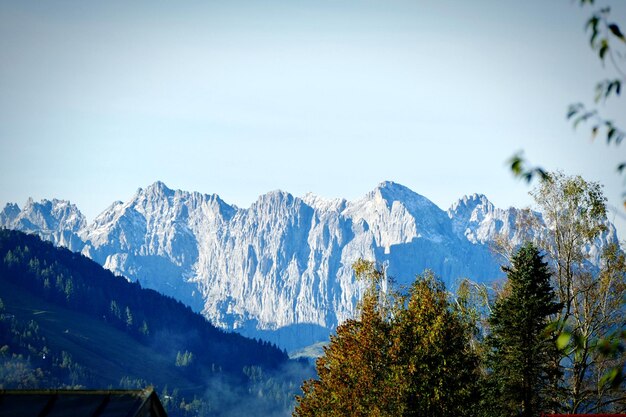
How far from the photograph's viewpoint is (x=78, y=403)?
728 inches

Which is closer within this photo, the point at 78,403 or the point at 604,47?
the point at 604,47

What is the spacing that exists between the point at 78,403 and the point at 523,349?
42.3 m

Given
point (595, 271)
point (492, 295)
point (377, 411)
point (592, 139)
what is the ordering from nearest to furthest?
1. point (592, 139)
2. point (377, 411)
3. point (595, 271)
4. point (492, 295)

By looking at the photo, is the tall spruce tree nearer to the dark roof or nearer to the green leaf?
the dark roof

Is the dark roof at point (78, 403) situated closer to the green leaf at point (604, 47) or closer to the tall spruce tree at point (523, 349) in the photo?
the green leaf at point (604, 47)

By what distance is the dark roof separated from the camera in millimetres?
18203

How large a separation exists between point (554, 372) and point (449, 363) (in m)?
7.24

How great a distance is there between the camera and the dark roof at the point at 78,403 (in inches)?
717

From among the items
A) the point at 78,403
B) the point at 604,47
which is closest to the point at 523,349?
the point at 78,403

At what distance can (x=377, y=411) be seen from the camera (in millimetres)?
52969

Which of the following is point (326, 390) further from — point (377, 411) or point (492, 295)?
point (492, 295)

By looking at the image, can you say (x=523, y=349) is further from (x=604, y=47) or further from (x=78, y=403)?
(x=604, y=47)


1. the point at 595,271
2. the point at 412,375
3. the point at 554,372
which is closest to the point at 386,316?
the point at 412,375

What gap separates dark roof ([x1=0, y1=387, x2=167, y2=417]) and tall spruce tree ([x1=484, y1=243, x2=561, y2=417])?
40191 millimetres
